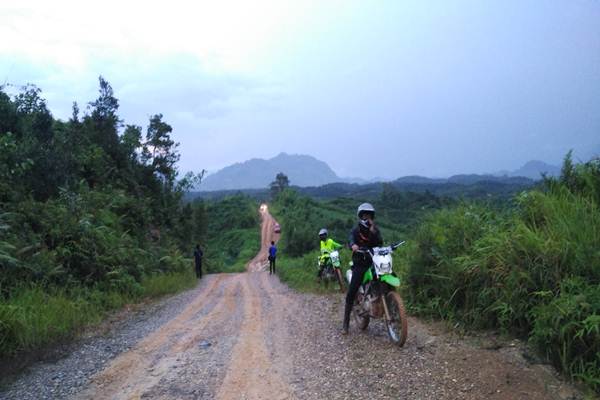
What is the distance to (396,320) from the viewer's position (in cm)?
629

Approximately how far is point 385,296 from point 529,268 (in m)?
1.92

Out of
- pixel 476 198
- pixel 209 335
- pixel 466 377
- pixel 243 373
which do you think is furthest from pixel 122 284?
pixel 466 377

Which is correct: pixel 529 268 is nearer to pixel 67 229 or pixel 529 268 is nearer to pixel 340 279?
pixel 340 279

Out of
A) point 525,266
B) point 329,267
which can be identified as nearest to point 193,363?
point 525,266

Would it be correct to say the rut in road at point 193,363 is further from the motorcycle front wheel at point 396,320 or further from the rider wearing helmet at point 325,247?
the rider wearing helmet at point 325,247

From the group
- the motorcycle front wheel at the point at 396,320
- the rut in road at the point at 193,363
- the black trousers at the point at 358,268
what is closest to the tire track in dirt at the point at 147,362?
the rut in road at the point at 193,363

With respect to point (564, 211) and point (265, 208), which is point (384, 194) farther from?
point (564, 211)

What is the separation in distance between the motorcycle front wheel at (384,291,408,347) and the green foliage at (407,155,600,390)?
3.46ft

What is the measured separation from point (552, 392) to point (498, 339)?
150cm

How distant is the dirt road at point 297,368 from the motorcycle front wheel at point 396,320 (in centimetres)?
15

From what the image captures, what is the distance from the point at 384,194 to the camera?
217ft

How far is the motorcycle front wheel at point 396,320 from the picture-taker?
6.02 m

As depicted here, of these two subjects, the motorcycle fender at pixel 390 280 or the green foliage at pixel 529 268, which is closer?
the green foliage at pixel 529 268

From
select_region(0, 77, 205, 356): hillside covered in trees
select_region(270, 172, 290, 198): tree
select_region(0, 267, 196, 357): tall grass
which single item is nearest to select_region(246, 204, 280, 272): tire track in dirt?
select_region(0, 77, 205, 356): hillside covered in trees
